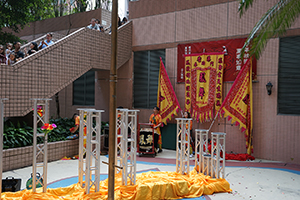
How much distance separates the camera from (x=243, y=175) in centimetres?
785

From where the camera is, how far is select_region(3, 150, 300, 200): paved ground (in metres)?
6.38

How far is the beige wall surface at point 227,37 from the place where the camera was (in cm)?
948

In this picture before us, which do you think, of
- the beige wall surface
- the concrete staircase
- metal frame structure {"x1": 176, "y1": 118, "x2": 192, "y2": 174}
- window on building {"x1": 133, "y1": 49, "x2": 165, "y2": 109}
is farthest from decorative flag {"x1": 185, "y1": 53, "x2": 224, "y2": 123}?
metal frame structure {"x1": 176, "y1": 118, "x2": 192, "y2": 174}

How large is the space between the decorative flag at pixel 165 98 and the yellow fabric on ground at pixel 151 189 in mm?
4594

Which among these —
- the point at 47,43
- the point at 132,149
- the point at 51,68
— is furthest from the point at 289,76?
the point at 47,43

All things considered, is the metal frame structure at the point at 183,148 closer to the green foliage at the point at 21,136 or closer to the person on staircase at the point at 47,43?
the green foliage at the point at 21,136

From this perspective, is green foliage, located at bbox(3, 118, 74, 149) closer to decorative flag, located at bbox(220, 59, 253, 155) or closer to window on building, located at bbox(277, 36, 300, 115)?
decorative flag, located at bbox(220, 59, 253, 155)

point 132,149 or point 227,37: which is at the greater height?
point 227,37

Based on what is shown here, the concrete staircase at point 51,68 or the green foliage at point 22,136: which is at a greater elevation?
the concrete staircase at point 51,68

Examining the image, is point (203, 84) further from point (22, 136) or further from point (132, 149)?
point (22, 136)

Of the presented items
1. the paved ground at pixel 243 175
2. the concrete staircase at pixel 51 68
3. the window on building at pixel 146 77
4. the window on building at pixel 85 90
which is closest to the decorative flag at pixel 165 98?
the window on building at pixel 146 77

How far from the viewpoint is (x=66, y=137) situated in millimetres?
9922

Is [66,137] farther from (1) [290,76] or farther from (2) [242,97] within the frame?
(1) [290,76]

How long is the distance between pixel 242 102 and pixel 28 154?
24.1 feet
